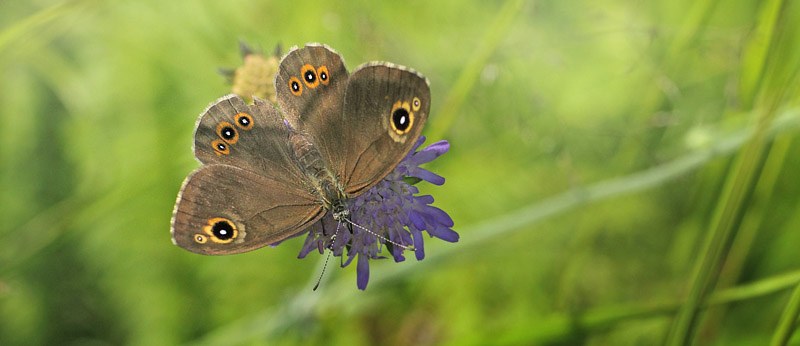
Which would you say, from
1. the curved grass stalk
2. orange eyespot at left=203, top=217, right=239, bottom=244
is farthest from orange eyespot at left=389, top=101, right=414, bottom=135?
the curved grass stalk

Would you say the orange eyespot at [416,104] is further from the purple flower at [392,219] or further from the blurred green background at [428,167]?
the blurred green background at [428,167]

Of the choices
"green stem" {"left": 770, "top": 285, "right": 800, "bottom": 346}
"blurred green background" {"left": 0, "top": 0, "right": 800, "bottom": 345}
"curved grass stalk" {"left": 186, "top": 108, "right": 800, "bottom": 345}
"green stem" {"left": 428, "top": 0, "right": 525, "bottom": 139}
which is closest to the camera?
"green stem" {"left": 770, "top": 285, "right": 800, "bottom": 346}

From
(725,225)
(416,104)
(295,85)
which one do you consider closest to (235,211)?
(295,85)

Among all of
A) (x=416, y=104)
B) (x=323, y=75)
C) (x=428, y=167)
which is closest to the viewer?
(x=416, y=104)

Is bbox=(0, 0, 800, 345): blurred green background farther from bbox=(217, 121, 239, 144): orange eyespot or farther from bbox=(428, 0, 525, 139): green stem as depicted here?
bbox=(217, 121, 239, 144): orange eyespot

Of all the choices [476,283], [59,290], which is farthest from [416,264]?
[59,290]

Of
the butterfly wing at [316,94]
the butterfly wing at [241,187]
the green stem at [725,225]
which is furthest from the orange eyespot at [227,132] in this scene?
the green stem at [725,225]

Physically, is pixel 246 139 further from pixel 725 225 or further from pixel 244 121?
pixel 725 225
